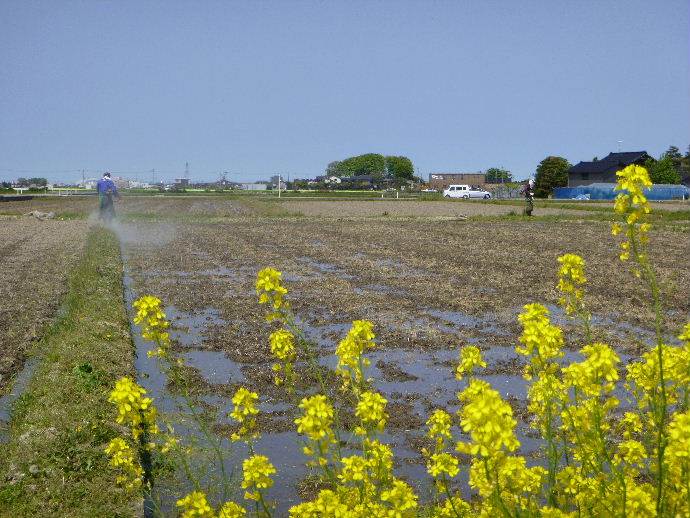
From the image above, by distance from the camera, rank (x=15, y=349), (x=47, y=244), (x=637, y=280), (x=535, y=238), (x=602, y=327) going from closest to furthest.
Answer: (x=15, y=349) < (x=602, y=327) < (x=637, y=280) < (x=47, y=244) < (x=535, y=238)

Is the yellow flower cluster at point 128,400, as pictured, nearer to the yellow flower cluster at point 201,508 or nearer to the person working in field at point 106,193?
the yellow flower cluster at point 201,508

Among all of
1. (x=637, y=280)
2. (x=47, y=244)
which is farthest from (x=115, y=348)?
(x=47, y=244)

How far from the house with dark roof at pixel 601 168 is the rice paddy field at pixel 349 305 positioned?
60.7 meters

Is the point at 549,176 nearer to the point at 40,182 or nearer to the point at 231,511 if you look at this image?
the point at 40,182

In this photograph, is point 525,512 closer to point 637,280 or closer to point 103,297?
point 103,297

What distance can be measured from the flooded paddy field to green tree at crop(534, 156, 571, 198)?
62.2m

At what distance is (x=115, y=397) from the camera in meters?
3.42

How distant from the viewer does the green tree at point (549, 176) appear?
288ft

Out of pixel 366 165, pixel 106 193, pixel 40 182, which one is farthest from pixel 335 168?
pixel 106 193

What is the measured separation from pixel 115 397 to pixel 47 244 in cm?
2059

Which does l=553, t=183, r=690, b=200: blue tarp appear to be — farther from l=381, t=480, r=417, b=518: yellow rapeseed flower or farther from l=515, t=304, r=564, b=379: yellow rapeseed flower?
l=381, t=480, r=417, b=518: yellow rapeseed flower

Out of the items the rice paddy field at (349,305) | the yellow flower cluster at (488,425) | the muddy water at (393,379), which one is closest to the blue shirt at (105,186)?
the rice paddy field at (349,305)

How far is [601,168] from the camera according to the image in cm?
8644

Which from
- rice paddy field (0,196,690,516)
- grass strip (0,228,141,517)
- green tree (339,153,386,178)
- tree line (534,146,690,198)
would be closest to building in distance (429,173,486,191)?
tree line (534,146,690,198)
